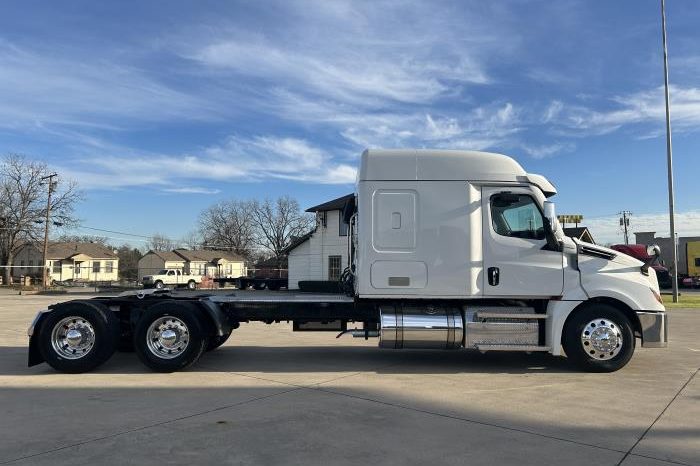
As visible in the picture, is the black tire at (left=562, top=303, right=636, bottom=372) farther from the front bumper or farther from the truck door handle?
the truck door handle

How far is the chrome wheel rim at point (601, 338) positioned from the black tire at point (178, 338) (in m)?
5.66

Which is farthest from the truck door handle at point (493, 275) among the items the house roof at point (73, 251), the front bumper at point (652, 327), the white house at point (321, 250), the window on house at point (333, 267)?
the house roof at point (73, 251)

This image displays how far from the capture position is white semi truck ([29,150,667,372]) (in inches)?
307

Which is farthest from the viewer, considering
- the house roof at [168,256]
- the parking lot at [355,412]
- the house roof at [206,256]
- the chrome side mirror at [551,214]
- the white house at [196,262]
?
the house roof at [206,256]

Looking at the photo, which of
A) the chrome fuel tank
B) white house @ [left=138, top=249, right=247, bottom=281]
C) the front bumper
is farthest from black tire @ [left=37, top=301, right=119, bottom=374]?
white house @ [left=138, top=249, right=247, bottom=281]

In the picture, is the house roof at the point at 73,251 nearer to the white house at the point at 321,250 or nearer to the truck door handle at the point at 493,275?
the white house at the point at 321,250

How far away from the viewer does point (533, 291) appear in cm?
789

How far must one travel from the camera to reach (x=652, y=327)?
7754 mm

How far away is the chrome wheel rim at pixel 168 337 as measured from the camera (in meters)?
7.90

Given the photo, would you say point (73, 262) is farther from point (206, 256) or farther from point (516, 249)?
point (516, 249)

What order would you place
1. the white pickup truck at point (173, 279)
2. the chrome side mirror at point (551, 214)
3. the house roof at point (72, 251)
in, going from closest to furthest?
1. the chrome side mirror at point (551, 214)
2. the white pickup truck at point (173, 279)
3. the house roof at point (72, 251)

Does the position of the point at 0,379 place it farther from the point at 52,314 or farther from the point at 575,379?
the point at 575,379

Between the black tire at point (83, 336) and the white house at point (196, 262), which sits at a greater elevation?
the white house at point (196, 262)

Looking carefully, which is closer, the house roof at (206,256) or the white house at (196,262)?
the white house at (196,262)
